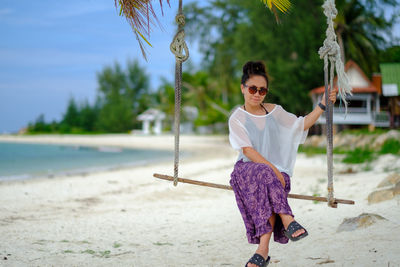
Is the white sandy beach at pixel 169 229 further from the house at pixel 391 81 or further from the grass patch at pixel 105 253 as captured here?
the house at pixel 391 81

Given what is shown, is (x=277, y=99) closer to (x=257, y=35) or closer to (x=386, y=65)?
(x=257, y=35)

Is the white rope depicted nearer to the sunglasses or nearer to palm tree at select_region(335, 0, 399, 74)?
the sunglasses

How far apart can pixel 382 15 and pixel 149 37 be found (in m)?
20.1

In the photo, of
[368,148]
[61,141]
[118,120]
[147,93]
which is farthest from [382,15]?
[147,93]

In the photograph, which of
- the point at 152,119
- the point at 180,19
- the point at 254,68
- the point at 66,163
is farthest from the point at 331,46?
the point at 152,119

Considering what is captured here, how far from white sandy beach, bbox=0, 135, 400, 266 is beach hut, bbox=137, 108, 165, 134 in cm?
3933

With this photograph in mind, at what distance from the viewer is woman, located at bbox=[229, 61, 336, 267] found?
3.13 m

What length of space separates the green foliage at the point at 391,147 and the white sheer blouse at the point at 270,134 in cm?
916

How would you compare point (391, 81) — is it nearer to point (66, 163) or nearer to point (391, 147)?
point (391, 147)

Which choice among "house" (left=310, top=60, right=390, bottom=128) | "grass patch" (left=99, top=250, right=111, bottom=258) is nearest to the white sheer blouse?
"grass patch" (left=99, top=250, right=111, bottom=258)

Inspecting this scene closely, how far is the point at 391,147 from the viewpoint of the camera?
41.0 ft

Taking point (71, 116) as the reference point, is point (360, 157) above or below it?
below

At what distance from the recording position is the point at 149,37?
4402 millimetres

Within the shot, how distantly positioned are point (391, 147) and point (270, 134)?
34.1 feet
